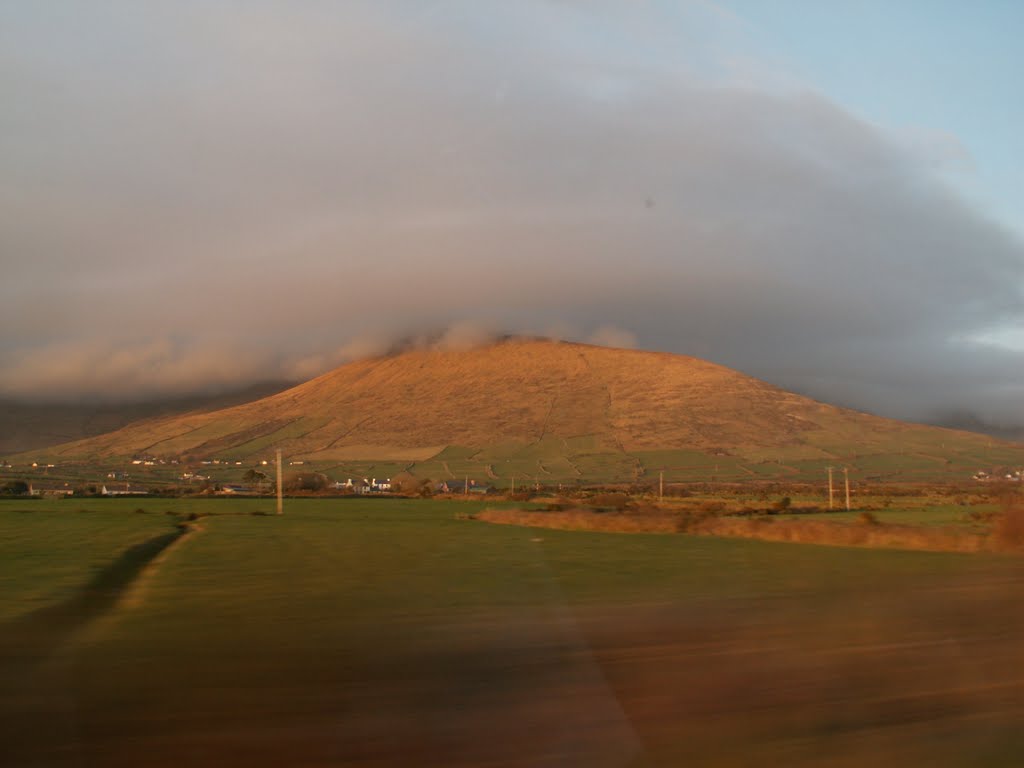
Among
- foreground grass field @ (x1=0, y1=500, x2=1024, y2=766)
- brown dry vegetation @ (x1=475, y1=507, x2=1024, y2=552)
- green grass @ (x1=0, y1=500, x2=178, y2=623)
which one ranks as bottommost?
brown dry vegetation @ (x1=475, y1=507, x2=1024, y2=552)

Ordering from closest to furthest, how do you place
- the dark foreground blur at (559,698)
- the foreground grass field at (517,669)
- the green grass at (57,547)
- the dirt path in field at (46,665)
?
1. the dark foreground blur at (559,698)
2. the foreground grass field at (517,669)
3. the dirt path in field at (46,665)
4. the green grass at (57,547)

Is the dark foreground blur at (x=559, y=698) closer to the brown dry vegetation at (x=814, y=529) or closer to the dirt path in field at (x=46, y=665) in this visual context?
the dirt path in field at (x=46, y=665)

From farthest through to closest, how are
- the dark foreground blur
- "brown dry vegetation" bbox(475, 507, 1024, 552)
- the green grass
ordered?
"brown dry vegetation" bbox(475, 507, 1024, 552)
the green grass
the dark foreground blur

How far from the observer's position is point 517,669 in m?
12.2

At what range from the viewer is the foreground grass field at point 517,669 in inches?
344

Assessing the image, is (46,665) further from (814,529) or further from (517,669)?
(814,529)

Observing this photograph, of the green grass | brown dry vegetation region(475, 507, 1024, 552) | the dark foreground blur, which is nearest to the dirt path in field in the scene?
the dark foreground blur

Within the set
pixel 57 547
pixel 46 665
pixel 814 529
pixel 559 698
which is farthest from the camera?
pixel 814 529

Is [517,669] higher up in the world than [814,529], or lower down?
higher up

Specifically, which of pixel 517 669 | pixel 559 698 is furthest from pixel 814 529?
pixel 559 698

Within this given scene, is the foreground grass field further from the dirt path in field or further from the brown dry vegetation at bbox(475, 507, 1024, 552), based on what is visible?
the brown dry vegetation at bbox(475, 507, 1024, 552)

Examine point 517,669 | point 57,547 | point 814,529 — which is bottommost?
point 814,529

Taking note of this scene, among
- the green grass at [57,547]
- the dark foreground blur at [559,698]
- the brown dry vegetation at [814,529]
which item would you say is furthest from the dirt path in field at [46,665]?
the brown dry vegetation at [814,529]

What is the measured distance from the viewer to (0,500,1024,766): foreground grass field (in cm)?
873
